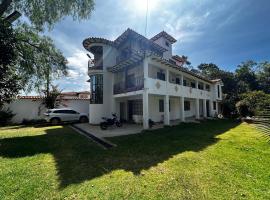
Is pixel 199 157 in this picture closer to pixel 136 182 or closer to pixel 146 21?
pixel 136 182

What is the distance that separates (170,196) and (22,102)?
79.7 ft

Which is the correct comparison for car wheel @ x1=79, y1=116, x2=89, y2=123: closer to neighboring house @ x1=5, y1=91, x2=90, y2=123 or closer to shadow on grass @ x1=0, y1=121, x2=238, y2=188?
neighboring house @ x1=5, y1=91, x2=90, y2=123

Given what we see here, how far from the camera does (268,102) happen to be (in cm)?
240

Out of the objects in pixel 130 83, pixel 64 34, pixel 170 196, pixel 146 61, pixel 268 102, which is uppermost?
pixel 64 34

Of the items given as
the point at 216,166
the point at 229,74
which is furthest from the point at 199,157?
the point at 229,74

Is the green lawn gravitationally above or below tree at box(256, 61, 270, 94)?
below

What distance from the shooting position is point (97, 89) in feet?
61.2

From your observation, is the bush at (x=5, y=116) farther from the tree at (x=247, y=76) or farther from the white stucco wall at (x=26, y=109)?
the tree at (x=247, y=76)

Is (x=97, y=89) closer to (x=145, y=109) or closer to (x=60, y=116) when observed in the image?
(x=60, y=116)

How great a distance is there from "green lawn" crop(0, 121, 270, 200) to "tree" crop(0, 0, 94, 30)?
31.9ft

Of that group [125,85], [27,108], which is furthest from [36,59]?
[27,108]

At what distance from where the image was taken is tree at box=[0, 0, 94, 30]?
42.7ft

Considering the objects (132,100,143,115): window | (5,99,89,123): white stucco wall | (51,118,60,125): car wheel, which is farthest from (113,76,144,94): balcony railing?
(5,99,89,123): white stucco wall

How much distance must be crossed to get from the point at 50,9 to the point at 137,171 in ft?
43.1
